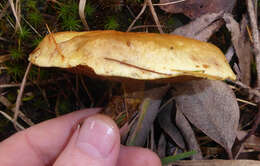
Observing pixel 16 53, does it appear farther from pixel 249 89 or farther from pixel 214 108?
pixel 249 89

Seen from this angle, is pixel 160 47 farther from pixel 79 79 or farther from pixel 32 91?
pixel 32 91

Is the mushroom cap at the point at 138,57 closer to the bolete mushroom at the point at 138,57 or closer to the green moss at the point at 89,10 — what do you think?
the bolete mushroom at the point at 138,57

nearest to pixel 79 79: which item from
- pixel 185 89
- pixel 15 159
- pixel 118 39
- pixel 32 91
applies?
pixel 32 91

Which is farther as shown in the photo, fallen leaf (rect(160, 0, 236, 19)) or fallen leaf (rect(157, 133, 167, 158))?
fallen leaf (rect(157, 133, 167, 158))

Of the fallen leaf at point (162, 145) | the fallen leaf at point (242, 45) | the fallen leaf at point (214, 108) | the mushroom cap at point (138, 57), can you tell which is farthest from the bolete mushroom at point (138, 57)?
the fallen leaf at point (162, 145)

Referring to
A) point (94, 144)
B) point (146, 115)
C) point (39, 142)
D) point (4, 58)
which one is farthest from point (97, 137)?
point (4, 58)

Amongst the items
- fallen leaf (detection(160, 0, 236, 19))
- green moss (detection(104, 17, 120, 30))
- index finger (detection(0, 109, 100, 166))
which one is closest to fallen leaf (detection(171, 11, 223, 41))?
fallen leaf (detection(160, 0, 236, 19))

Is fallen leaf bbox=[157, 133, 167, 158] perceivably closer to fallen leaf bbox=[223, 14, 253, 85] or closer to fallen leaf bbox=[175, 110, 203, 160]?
fallen leaf bbox=[175, 110, 203, 160]
